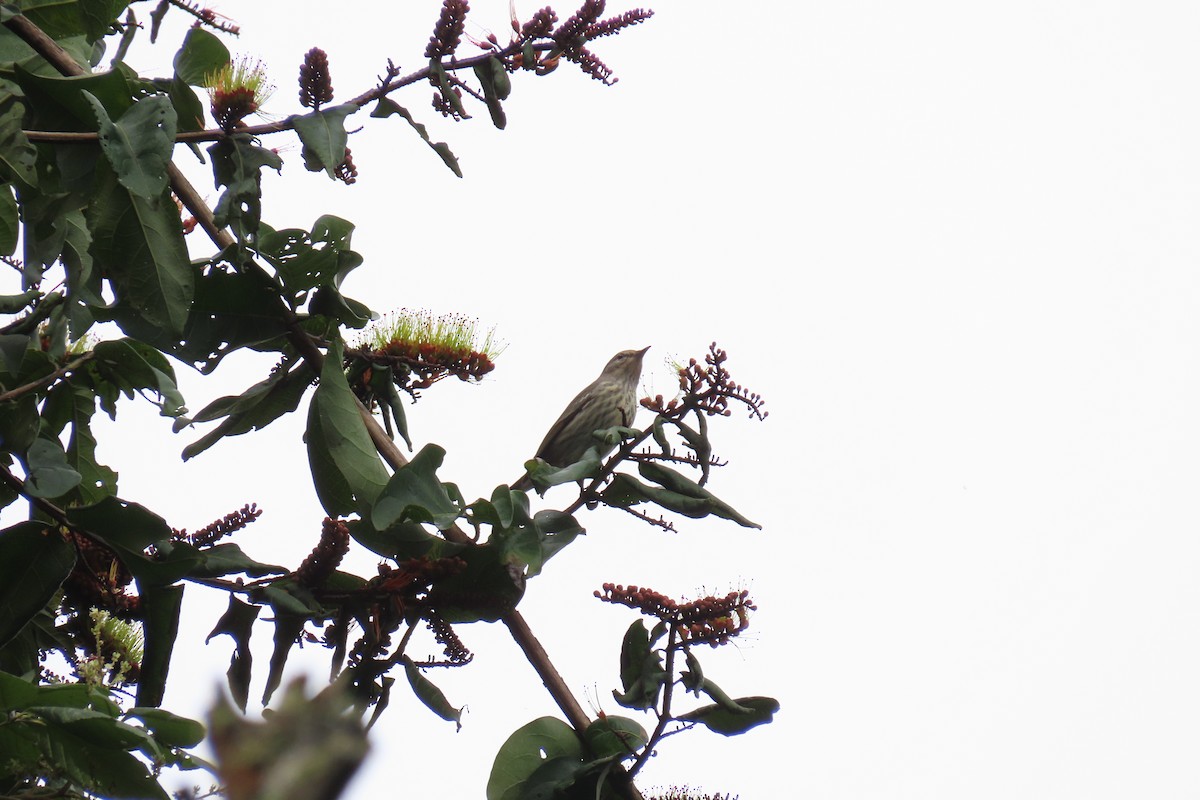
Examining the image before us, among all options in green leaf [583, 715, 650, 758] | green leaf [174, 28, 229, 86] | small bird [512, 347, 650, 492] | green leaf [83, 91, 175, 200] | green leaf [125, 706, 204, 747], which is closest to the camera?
green leaf [125, 706, 204, 747]

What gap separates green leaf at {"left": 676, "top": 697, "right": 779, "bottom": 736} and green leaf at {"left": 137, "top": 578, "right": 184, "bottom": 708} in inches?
54.4

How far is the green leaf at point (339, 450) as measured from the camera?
10.5 ft

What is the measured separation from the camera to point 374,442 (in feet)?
11.1

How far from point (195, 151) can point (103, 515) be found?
38.6 inches

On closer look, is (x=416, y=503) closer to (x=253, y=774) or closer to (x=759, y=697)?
(x=759, y=697)

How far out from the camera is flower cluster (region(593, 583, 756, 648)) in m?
2.97

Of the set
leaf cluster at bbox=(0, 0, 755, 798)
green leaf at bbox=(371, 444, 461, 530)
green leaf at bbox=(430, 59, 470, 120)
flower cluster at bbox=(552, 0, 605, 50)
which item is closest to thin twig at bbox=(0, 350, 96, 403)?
leaf cluster at bbox=(0, 0, 755, 798)

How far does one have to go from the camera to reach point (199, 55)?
11.5 ft

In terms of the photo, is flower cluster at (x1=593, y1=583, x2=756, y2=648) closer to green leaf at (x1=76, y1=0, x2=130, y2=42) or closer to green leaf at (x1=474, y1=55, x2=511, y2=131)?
green leaf at (x1=474, y1=55, x2=511, y2=131)

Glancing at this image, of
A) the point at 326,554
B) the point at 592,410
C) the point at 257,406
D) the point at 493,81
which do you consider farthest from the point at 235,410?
the point at 592,410

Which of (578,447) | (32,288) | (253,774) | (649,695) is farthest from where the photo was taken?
(578,447)

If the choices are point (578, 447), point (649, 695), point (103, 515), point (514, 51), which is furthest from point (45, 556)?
point (578, 447)

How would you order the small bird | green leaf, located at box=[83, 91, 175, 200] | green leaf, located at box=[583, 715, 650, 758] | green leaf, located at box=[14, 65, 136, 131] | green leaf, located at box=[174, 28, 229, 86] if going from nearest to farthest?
green leaf, located at box=[83, 91, 175, 200] → green leaf, located at box=[14, 65, 136, 131] → green leaf, located at box=[583, 715, 650, 758] → green leaf, located at box=[174, 28, 229, 86] → the small bird

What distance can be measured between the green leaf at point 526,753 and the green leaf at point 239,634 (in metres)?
0.70
